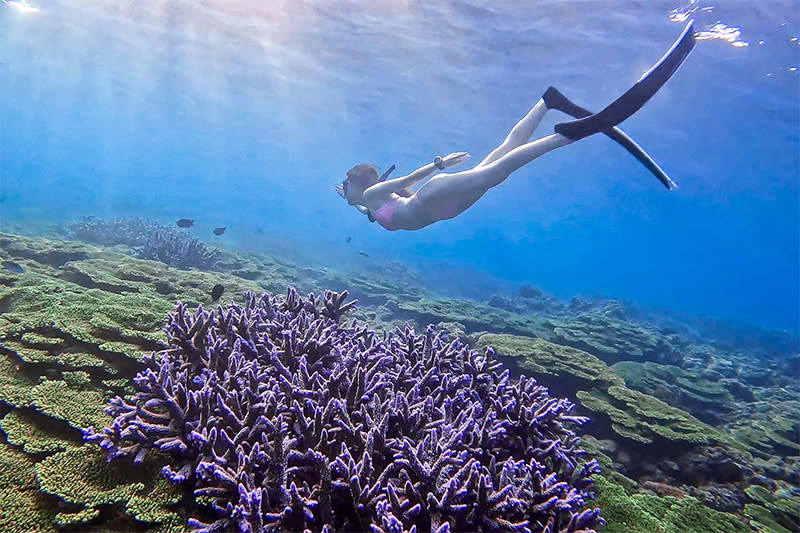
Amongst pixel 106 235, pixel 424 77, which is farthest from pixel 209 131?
pixel 106 235

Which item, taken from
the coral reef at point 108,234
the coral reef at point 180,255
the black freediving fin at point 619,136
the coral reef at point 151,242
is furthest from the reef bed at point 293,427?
the coral reef at point 108,234

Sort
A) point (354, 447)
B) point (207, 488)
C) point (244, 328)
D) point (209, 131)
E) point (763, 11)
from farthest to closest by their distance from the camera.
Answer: point (209, 131), point (763, 11), point (244, 328), point (354, 447), point (207, 488)

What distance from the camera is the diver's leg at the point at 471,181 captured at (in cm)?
547

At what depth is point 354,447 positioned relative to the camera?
3131 millimetres

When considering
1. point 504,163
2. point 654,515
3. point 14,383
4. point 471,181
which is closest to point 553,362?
point 654,515

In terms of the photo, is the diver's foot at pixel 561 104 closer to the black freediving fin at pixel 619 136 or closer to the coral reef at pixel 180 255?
the black freediving fin at pixel 619 136

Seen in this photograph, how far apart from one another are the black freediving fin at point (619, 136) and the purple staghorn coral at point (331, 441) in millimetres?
3928

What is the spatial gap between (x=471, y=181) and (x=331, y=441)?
425cm

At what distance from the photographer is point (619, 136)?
594 centimetres

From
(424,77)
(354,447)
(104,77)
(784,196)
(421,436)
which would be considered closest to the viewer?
(354,447)

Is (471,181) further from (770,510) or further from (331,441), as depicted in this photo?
(770,510)

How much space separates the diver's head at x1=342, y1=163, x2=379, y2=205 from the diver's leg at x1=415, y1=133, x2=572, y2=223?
2.03 m

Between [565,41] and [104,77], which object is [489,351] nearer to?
[565,41]

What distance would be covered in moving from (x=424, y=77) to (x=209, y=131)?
55312 mm
